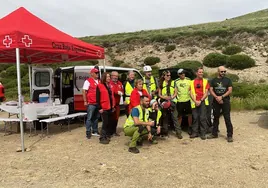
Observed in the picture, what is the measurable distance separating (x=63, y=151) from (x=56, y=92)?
395cm

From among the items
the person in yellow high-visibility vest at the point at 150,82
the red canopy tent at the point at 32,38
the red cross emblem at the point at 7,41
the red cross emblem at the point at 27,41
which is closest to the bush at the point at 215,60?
the red canopy tent at the point at 32,38

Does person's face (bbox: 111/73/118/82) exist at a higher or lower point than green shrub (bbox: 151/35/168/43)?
lower

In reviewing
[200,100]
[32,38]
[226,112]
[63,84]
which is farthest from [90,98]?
[226,112]

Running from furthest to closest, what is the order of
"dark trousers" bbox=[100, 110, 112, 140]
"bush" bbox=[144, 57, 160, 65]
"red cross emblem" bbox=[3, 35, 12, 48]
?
"bush" bbox=[144, 57, 160, 65], "dark trousers" bbox=[100, 110, 112, 140], "red cross emblem" bbox=[3, 35, 12, 48]

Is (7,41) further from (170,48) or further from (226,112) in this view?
(170,48)

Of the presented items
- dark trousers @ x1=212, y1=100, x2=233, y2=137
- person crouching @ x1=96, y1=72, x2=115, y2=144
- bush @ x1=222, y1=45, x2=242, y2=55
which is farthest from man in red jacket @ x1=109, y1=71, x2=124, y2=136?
bush @ x1=222, y1=45, x2=242, y2=55

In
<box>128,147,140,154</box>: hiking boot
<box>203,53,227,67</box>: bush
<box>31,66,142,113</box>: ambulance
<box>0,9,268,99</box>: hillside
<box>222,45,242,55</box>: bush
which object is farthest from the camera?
<box>0,9,268,99</box>: hillside

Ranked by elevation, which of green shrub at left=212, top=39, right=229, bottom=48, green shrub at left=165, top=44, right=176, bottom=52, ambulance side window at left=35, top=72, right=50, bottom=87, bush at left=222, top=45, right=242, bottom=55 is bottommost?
ambulance side window at left=35, top=72, right=50, bottom=87

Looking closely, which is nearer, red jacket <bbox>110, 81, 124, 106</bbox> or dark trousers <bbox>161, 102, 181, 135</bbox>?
dark trousers <bbox>161, 102, 181, 135</bbox>

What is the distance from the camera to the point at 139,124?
5844mm

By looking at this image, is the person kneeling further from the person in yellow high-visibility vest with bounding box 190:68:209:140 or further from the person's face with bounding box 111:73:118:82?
the person's face with bounding box 111:73:118:82

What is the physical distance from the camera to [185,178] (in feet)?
14.5

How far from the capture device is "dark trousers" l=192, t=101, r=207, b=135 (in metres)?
6.82

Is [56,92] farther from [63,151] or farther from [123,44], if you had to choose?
[123,44]
